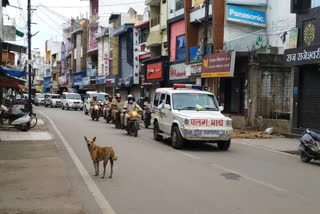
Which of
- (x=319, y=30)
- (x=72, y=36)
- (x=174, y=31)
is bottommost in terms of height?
(x=319, y=30)

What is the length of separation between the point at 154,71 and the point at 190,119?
1094 inches

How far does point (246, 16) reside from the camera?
28484 millimetres

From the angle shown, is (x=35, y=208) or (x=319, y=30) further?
(x=319, y=30)

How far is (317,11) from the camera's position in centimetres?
1916

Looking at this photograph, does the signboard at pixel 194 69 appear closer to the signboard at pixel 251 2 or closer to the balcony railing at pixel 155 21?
the signboard at pixel 251 2

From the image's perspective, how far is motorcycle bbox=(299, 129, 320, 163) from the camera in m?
11.4

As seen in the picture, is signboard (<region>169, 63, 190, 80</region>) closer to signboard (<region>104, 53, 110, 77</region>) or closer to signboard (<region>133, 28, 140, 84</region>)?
signboard (<region>133, 28, 140, 84</region>)

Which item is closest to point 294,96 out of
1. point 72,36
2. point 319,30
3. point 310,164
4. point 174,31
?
point 319,30

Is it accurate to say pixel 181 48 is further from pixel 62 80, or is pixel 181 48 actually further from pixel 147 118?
pixel 62 80

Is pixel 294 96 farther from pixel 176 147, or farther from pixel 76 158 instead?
pixel 76 158

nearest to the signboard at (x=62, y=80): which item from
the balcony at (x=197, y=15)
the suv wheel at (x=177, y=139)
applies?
the balcony at (x=197, y=15)

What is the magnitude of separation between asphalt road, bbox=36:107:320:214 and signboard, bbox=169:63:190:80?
21.5m

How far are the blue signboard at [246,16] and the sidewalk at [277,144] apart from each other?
11.5 m

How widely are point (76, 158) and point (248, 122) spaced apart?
14.4m
